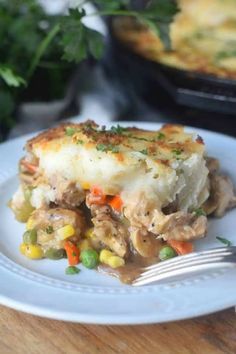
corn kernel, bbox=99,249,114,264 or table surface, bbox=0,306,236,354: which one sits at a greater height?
corn kernel, bbox=99,249,114,264

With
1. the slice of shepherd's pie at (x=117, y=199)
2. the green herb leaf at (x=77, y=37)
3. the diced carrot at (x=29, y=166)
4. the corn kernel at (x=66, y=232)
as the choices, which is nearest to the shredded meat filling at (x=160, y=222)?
the slice of shepherd's pie at (x=117, y=199)

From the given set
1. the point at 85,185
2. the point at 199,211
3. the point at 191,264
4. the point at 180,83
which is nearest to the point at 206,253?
the point at 191,264

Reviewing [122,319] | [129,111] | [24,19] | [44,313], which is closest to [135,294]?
[122,319]

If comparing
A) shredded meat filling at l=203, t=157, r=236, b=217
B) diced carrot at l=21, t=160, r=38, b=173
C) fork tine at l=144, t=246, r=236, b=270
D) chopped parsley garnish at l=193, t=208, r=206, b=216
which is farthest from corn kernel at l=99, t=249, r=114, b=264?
diced carrot at l=21, t=160, r=38, b=173

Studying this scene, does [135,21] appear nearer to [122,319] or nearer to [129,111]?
[129,111]

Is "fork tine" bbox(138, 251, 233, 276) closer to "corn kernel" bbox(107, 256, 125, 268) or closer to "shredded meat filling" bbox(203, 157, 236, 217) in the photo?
"corn kernel" bbox(107, 256, 125, 268)

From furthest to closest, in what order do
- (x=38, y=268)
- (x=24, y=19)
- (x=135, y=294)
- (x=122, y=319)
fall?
(x=24, y=19) → (x=38, y=268) → (x=135, y=294) → (x=122, y=319)
